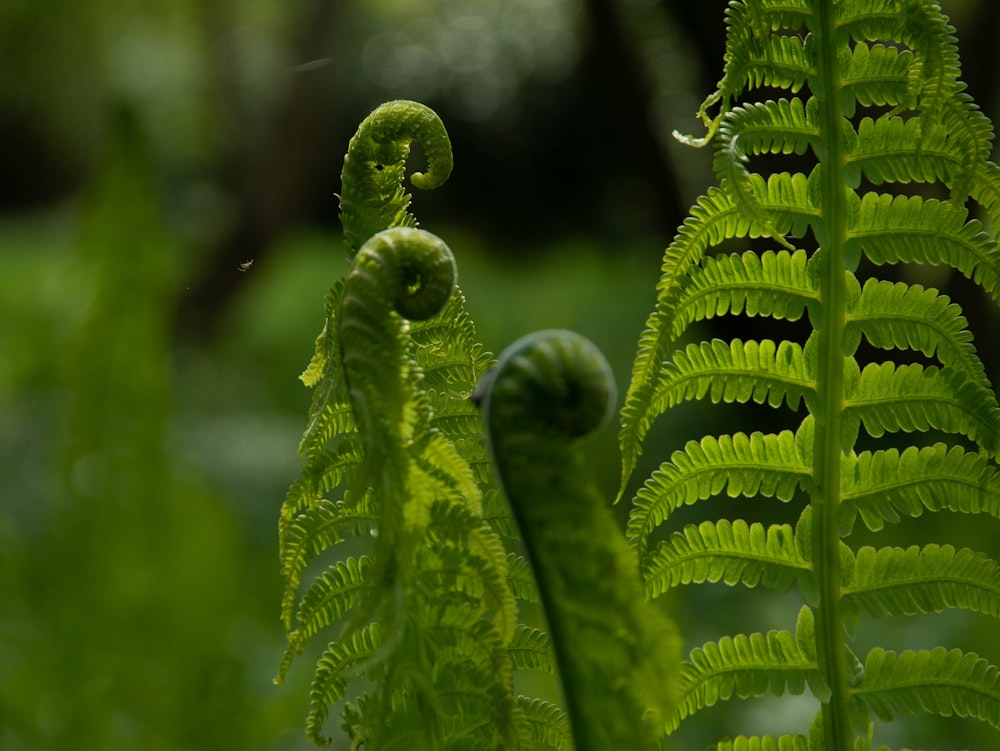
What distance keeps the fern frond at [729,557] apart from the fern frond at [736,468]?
0.7 inches

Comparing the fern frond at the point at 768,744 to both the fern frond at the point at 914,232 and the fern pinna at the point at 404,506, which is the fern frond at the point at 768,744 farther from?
the fern frond at the point at 914,232

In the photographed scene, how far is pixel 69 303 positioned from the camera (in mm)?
2355

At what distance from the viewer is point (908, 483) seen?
0.61m

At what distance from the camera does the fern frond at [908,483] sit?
1.97 ft

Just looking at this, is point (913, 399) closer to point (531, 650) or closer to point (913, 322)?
point (913, 322)

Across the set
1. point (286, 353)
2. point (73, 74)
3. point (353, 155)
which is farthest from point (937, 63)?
point (73, 74)

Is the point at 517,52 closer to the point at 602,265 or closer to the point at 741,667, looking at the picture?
the point at 602,265

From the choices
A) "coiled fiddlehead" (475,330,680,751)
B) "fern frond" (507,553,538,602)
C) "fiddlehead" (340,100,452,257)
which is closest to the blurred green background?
"fiddlehead" (340,100,452,257)

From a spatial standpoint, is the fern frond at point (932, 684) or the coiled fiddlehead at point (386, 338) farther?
the fern frond at point (932, 684)

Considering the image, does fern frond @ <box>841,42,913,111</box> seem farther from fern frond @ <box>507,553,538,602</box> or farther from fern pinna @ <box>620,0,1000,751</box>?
fern frond @ <box>507,553,538,602</box>

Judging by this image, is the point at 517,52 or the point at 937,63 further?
the point at 517,52

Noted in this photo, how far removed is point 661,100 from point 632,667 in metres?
3.31

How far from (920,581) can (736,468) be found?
0.12 m

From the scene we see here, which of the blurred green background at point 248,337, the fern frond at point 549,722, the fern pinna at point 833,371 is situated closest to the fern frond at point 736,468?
the fern pinna at point 833,371
